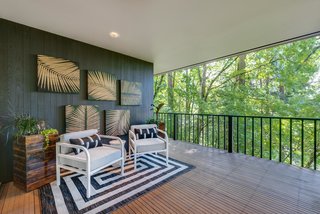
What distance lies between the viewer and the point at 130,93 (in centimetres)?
383

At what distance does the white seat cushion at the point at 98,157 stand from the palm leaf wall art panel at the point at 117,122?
96cm

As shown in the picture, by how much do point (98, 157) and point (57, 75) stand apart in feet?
5.47

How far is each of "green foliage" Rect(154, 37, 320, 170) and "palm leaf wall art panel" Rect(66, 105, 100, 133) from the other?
112 inches

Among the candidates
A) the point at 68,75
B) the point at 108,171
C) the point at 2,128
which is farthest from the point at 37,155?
the point at 68,75

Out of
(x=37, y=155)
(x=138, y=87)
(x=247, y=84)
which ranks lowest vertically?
(x=37, y=155)

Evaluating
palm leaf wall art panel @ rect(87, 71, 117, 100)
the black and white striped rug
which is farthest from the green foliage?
palm leaf wall art panel @ rect(87, 71, 117, 100)

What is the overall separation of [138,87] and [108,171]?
7.25 ft

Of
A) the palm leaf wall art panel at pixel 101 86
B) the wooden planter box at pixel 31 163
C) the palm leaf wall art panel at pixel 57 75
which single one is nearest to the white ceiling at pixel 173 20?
the palm leaf wall art panel at pixel 57 75

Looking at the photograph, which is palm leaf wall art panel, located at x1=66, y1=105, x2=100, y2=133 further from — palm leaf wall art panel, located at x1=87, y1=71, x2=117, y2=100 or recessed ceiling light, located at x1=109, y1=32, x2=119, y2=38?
recessed ceiling light, located at x1=109, y1=32, x2=119, y2=38

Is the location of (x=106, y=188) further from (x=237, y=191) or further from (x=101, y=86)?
(x=101, y=86)

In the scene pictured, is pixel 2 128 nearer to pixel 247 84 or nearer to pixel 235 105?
pixel 235 105

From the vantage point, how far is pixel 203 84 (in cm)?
753

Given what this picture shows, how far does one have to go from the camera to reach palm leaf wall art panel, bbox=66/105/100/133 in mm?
2748

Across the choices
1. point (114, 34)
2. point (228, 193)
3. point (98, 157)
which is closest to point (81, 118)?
point (98, 157)
